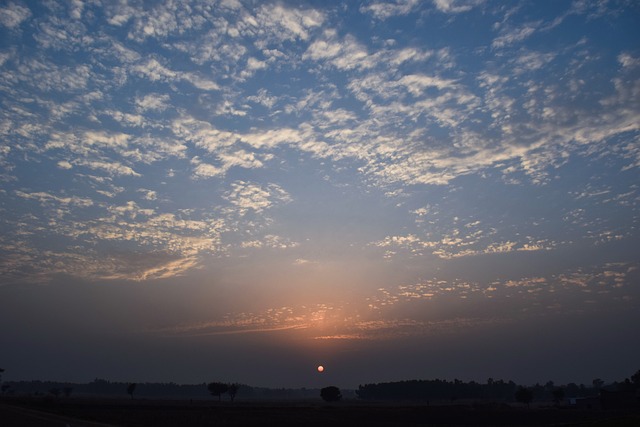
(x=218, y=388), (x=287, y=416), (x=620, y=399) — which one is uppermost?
(x=218, y=388)

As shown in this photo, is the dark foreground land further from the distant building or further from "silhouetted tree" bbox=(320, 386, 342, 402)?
"silhouetted tree" bbox=(320, 386, 342, 402)

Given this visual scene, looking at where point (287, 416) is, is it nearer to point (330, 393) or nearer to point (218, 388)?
point (330, 393)

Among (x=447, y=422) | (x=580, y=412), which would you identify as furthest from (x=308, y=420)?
(x=580, y=412)

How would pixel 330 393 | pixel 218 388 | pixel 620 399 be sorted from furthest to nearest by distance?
pixel 218 388 < pixel 330 393 < pixel 620 399

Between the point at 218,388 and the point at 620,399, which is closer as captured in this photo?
the point at 620,399

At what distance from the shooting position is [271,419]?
81.7 meters

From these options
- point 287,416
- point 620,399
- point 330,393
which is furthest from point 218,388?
point 620,399

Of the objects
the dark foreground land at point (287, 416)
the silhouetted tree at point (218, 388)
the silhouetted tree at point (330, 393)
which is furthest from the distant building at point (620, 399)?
the silhouetted tree at point (218, 388)

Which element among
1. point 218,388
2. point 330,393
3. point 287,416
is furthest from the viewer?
point 218,388

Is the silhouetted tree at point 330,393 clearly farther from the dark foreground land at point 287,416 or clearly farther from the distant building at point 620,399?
the distant building at point 620,399

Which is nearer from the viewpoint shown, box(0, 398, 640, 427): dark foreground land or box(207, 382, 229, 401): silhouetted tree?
box(0, 398, 640, 427): dark foreground land

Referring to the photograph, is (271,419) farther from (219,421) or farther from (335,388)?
(335,388)

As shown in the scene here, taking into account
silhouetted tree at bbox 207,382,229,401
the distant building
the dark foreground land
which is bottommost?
the dark foreground land

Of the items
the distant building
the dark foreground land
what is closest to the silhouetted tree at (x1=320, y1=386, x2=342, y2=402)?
the dark foreground land
